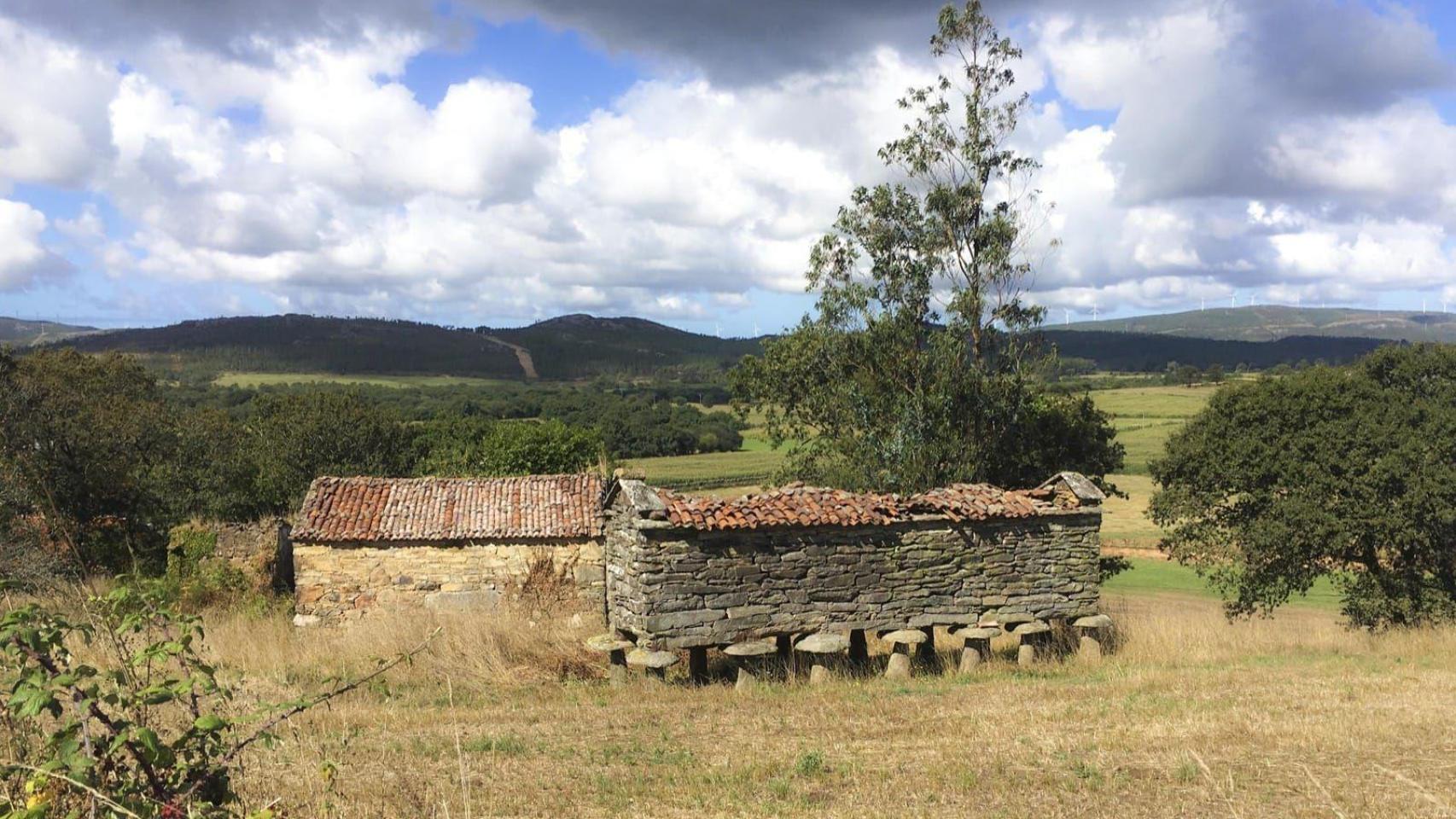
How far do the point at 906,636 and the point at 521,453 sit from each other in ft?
83.5

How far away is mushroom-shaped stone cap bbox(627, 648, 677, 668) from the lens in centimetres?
1301

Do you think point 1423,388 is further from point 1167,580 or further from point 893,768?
point 1167,580

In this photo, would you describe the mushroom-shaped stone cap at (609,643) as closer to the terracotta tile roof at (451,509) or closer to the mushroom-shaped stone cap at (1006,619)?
the mushroom-shaped stone cap at (1006,619)

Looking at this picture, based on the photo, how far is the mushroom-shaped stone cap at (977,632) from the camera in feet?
47.9

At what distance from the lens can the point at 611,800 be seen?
7680 millimetres

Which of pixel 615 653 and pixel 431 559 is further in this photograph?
pixel 431 559

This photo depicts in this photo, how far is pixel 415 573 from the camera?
21531 mm

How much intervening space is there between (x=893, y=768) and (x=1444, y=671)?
9.88 metres

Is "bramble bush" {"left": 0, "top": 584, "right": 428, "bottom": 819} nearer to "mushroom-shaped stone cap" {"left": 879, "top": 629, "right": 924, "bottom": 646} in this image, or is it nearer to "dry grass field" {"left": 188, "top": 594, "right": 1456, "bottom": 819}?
"dry grass field" {"left": 188, "top": 594, "right": 1456, "bottom": 819}

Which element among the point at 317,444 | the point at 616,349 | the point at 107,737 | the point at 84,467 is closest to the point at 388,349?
the point at 616,349

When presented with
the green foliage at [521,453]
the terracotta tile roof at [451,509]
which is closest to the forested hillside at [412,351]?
the green foliage at [521,453]

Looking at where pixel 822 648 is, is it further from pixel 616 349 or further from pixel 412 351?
pixel 616 349

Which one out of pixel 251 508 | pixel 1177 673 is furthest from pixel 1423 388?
pixel 251 508

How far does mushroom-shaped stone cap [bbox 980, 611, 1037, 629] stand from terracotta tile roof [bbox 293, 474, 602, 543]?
9.04m
